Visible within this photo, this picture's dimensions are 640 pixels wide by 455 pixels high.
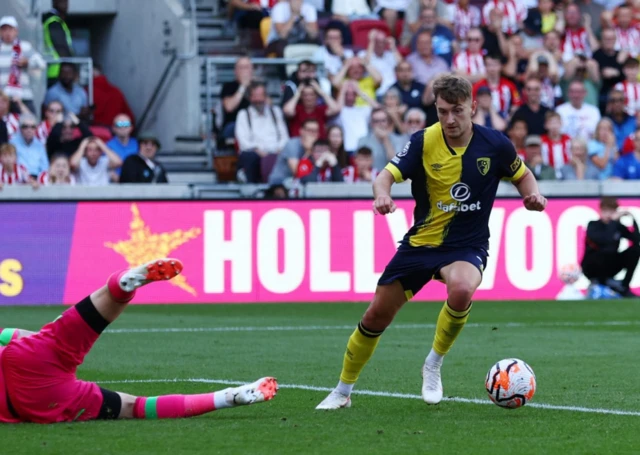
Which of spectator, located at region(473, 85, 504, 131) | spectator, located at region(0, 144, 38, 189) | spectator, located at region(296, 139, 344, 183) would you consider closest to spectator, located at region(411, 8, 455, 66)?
spectator, located at region(473, 85, 504, 131)

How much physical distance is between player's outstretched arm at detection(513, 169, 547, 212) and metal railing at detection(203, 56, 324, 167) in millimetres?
12634

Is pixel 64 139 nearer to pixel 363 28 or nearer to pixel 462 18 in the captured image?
pixel 363 28

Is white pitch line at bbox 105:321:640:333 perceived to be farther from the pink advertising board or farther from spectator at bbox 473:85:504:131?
spectator at bbox 473:85:504:131

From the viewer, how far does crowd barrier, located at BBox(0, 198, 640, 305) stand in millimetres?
16812

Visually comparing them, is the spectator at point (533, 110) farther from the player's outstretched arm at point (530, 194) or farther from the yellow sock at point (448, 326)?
the yellow sock at point (448, 326)

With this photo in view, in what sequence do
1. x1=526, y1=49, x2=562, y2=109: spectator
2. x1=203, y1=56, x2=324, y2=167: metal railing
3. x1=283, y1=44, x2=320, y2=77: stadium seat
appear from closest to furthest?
x1=203, y1=56, x2=324, y2=167: metal railing
x1=283, y1=44, x2=320, y2=77: stadium seat
x1=526, y1=49, x2=562, y2=109: spectator

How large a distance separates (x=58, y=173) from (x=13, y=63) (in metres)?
2.07

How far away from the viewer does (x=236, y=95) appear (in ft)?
64.6

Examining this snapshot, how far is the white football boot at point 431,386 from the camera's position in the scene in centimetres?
780

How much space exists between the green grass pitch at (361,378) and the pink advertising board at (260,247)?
59 centimetres

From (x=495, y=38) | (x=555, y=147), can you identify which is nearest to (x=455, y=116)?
(x=555, y=147)

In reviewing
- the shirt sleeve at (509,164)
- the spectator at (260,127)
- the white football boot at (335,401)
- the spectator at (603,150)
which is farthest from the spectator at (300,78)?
the white football boot at (335,401)

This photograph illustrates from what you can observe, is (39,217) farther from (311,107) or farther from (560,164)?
(560,164)

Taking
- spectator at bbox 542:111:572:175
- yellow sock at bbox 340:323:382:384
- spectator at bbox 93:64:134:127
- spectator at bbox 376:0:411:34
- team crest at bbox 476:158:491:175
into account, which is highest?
spectator at bbox 376:0:411:34
